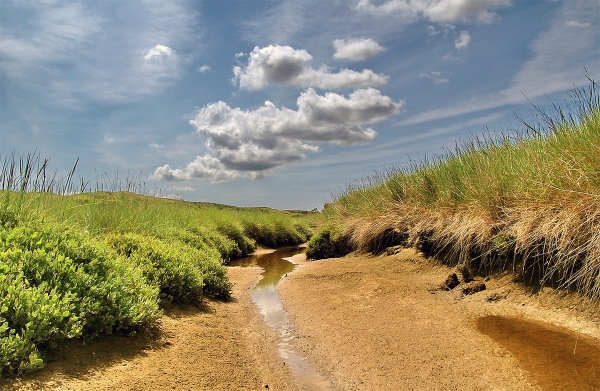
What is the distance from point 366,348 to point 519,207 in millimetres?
3353

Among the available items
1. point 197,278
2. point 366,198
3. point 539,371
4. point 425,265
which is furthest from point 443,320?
point 366,198

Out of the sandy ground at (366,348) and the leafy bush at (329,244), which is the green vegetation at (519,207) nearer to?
the sandy ground at (366,348)

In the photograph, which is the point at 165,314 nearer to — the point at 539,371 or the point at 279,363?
the point at 279,363

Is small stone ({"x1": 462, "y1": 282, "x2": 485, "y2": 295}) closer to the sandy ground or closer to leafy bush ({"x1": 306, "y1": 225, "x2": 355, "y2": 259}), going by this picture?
the sandy ground

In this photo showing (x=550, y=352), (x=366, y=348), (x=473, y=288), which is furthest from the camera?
(x=473, y=288)

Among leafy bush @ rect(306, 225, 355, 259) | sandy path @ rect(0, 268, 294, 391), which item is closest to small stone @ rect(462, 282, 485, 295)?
sandy path @ rect(0, 268, 294, 391)

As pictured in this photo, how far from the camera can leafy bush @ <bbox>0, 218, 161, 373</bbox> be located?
2980mm

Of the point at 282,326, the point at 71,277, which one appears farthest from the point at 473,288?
the point at 71,277

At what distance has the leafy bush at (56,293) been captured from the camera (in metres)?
2.98


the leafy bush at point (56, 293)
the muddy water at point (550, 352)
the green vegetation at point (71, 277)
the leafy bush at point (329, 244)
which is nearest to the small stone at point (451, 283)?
the muddy water at point (550, 352)

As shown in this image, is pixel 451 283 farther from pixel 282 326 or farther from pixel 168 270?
pixel 168 270

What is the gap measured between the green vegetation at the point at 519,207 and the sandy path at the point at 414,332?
0.49m

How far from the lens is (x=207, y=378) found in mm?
3639

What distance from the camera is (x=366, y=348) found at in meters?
4.61
